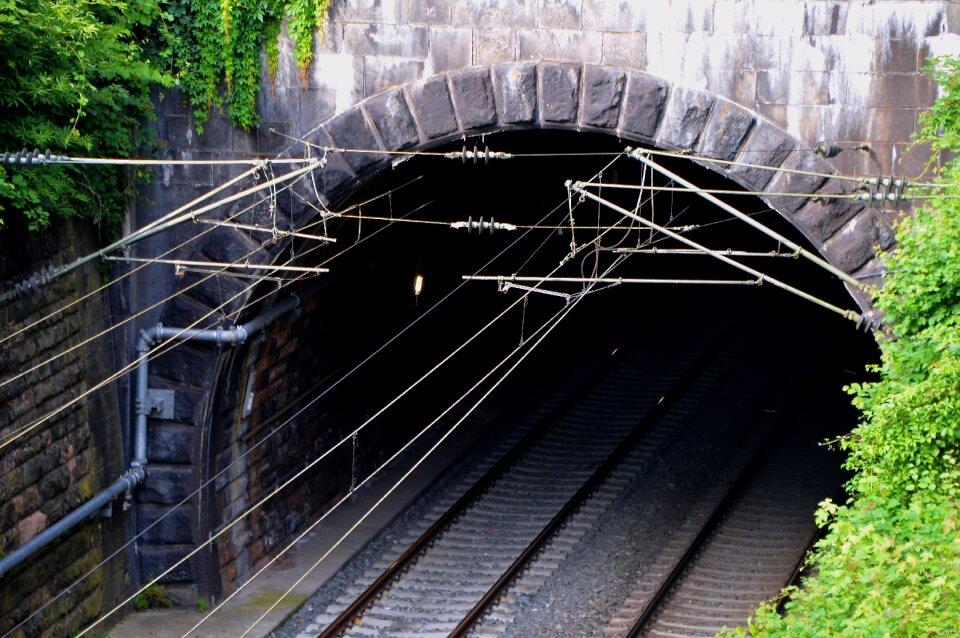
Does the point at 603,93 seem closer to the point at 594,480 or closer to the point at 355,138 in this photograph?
the point at 355,138

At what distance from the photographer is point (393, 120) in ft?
36.6

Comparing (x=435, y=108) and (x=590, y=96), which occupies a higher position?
(x=590, y=96)

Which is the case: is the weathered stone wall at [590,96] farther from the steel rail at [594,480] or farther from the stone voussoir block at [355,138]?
the steel rail at [594,480]

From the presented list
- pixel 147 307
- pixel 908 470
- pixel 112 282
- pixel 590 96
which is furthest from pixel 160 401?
pixel 908 470

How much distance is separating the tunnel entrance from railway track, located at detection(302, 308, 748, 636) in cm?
67

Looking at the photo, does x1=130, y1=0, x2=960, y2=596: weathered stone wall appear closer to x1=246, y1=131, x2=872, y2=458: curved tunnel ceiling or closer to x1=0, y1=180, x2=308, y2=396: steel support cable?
x1=0, y1=180, x2=308, y2=396: steel support cable

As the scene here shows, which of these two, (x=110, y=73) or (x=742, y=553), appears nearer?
(x=110, y=73)

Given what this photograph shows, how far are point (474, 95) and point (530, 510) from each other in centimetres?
541

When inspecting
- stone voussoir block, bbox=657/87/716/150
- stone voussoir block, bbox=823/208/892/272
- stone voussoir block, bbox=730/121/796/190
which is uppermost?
stone voussoir block, bbox=657/87/716/150

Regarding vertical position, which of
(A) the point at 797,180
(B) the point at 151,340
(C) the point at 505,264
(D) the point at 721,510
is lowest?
(D) the point at 721,510

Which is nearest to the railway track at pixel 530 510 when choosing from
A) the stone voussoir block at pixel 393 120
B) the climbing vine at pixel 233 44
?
the stone voussoir block at pixel 393 120

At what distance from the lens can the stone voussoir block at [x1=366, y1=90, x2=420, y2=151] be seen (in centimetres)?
1112

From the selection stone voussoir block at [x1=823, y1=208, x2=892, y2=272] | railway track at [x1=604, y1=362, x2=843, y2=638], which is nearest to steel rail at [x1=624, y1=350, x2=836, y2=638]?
railway track at [x1=604, y1=362, x2=843, y2=638]

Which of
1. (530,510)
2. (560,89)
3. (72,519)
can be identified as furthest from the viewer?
(530,510)
